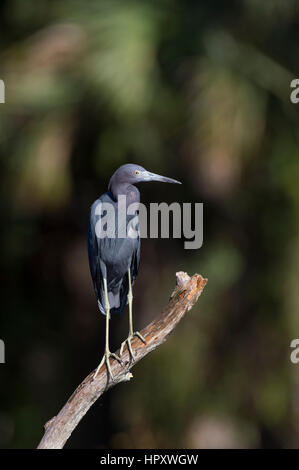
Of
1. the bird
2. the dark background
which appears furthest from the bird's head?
the dark background

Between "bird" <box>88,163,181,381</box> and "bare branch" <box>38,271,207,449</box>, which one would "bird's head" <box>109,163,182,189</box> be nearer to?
"bird" <box>88,163,181,381</box>

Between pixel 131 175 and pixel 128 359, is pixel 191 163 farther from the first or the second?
pixel 131 175

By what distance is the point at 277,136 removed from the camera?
515cm

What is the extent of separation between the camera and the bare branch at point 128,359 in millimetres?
2785

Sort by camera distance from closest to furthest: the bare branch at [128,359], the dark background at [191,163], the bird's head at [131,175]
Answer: the bird's head at [131,175] → the bare branch at [128,359] → the dark background at [191,163]

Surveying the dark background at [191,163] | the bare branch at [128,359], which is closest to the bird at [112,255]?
the bare branch at [128,359]

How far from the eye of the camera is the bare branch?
110 inches

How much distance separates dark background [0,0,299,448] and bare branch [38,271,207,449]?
2217mm

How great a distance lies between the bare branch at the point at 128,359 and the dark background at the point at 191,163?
2.22 metres

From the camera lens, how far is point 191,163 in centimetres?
518

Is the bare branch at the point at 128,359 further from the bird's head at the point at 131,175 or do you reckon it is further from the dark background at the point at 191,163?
the dark background at the point at 191,163

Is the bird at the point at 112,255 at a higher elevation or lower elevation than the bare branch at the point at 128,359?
higher
